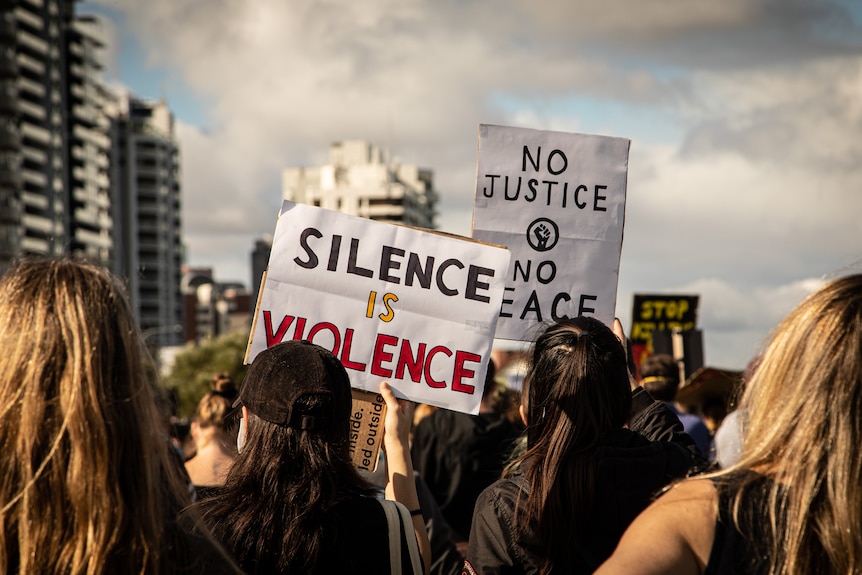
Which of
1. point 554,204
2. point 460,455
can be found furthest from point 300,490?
point 460,455

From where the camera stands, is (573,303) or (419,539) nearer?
(419,539)

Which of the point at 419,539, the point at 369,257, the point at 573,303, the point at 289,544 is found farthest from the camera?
the point at 573,303

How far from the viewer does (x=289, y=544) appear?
2.80 metres

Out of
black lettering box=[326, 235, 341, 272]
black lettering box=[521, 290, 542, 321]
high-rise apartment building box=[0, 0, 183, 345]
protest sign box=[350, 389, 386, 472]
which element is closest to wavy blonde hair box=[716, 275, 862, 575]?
protest sign box=[350, 389, 386, 472]

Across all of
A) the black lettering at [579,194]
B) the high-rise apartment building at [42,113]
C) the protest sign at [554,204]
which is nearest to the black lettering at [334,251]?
the protest sign at [554,204]

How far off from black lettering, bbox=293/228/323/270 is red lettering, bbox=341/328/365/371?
35cm

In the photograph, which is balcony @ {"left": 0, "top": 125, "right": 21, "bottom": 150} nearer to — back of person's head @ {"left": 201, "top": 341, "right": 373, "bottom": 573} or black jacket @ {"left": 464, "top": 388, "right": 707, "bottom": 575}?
back of person's head @ {"left": 201, "top": 341, "right": 373, "bottom": 573}

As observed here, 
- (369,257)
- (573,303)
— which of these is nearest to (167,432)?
(369,257)

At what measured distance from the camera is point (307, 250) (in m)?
4.72

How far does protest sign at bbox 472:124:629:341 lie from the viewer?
5191 mm

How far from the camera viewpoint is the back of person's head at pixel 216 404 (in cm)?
610

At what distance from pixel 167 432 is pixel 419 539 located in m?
1.21

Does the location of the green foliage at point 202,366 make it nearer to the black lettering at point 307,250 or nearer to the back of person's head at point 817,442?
the black lettering at point 307,250

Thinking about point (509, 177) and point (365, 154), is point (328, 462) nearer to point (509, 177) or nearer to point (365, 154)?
point (509, 177)
